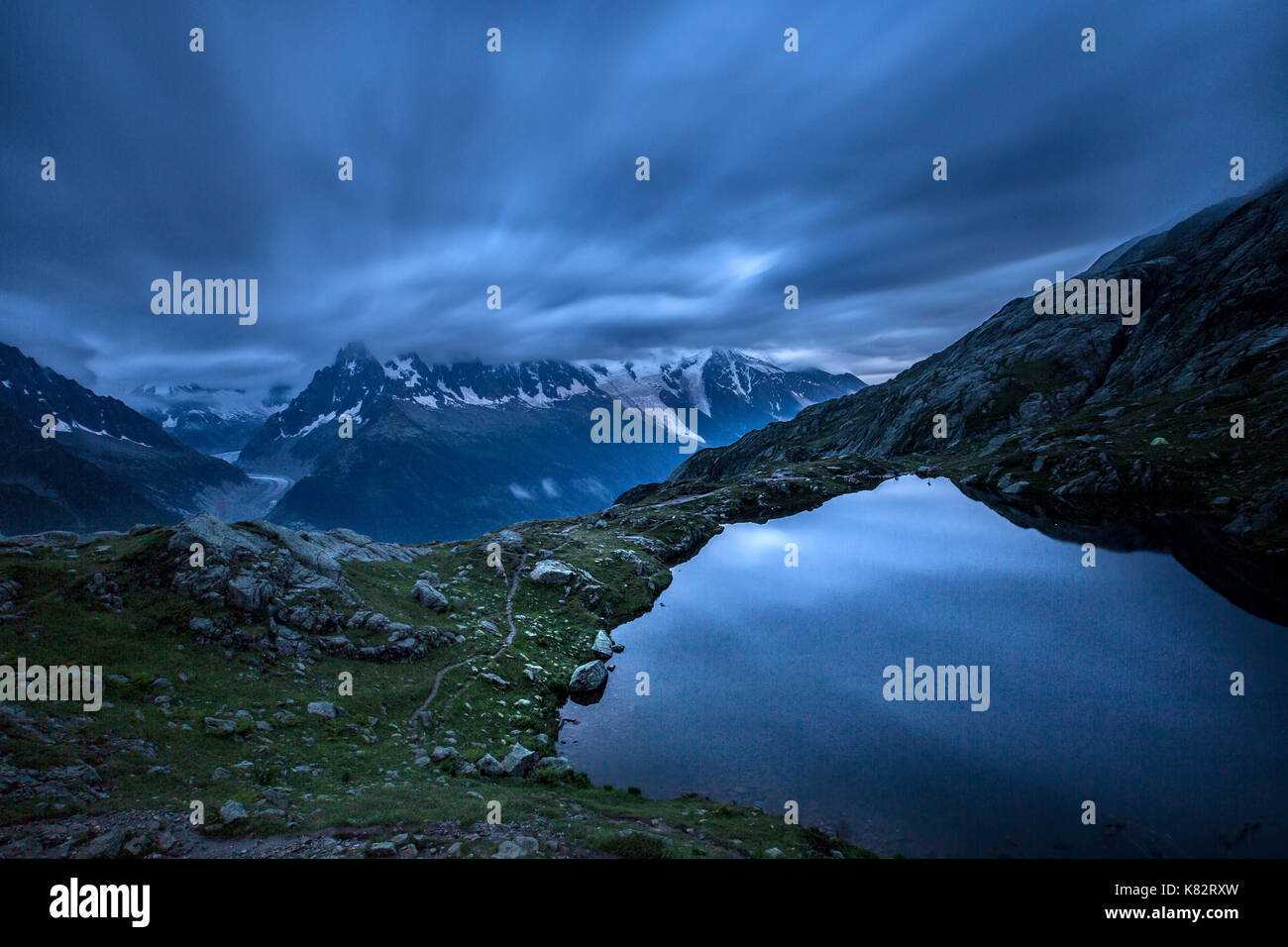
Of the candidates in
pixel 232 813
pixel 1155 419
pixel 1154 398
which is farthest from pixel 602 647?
pixel 1154 398

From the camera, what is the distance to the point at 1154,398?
353 feet

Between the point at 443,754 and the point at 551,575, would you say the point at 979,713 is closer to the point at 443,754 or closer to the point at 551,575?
the point at 443,754

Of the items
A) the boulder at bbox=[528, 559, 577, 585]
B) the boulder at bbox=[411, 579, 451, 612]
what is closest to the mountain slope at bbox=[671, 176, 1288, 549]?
the boulder at bbox=[528, 559, 577, 585]

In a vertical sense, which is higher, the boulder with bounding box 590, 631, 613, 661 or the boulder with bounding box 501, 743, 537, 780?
the boulder with bounding box 590, 631, 613, 661

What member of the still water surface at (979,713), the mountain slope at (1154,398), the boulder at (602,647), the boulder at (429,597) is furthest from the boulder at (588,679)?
the mountain slope at (1154,398)

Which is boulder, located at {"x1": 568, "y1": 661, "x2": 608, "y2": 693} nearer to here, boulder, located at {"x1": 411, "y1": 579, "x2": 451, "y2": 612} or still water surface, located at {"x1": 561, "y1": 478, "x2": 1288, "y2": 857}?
still water surface, located at {"x1": 561, "y1": 478, "x2": 1288, "y2": 857}

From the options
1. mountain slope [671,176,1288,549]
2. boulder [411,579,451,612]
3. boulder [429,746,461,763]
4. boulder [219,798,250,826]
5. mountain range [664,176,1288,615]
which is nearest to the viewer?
boulder [219,798,250,826]

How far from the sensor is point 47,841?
13148 millimetres

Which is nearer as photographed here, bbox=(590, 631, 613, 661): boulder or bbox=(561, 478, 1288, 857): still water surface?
bbox=(561, 478, 1288, 857): still water surface

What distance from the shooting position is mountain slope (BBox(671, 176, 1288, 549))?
69.6 m

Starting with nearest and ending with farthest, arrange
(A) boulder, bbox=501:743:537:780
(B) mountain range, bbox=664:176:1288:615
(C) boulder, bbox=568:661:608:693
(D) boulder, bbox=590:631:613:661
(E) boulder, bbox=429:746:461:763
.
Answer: (E) boulder, bbox=429:746:461:763 → (A) boulder, bbox=501:743:537:780 → (C) boulder, bbox=568:661:608:693 → (D) boulder, bbox=590:631:613:661 → (B) mountain range, bbox=664:176:1288:615

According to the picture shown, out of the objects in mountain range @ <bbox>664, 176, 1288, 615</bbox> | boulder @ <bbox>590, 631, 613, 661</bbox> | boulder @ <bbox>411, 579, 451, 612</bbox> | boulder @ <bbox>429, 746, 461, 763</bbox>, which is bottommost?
boulder @ <bbox>429, 746, 461, 763</bbox>
